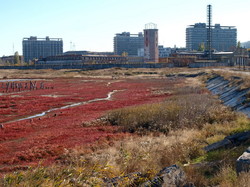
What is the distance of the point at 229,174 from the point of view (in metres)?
9.16

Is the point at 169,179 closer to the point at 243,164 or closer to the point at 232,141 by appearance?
the point at 243,164

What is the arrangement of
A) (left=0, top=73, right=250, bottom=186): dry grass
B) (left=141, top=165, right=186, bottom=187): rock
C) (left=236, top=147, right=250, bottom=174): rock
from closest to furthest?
(left=0, top=73, right=250, bottom=186): dry grass
(left=141, top=165, right=186, bottom=187): rock
(left=236, top=147, right=250, bottom=174): rock

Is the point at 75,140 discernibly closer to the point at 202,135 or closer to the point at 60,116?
the point at 202,135

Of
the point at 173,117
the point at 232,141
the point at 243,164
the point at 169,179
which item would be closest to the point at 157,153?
the point at 232,141

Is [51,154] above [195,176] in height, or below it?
below

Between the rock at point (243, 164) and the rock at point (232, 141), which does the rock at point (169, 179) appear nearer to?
the rock at point (243, 164)

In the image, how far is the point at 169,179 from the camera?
27.5 feet

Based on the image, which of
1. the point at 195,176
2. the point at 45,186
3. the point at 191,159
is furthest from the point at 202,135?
the point at 45,186

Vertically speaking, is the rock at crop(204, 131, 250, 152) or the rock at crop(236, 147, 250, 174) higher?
the rock at crop(236, 147, 250, 174)

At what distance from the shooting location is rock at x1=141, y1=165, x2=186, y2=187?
822 centimetres

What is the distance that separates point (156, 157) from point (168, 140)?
4458mm

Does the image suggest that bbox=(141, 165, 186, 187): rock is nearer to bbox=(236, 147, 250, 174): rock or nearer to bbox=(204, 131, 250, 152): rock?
bbox=(236, 147, 250, 174): rock

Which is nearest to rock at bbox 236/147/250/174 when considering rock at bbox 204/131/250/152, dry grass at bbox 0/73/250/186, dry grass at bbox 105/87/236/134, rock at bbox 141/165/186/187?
dry grass at bbox 0/73/250/186

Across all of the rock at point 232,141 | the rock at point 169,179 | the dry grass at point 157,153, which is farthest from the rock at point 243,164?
the rock at point 232,141
